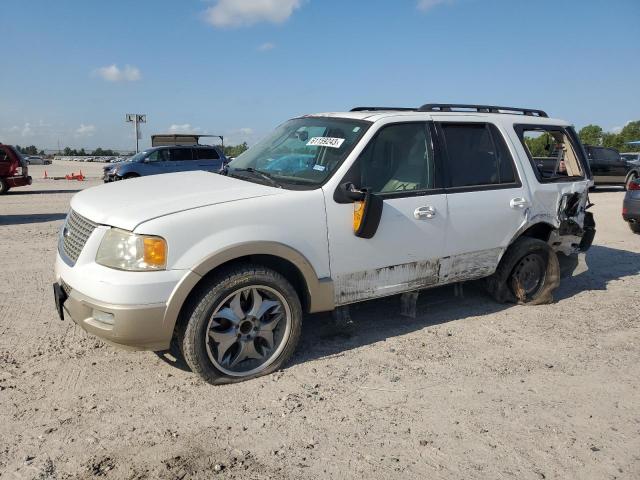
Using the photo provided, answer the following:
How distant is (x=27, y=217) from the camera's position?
36.4 ft

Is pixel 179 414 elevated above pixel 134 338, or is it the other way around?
pixel 134 338

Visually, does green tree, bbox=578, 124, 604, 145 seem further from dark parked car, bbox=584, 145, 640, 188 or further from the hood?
the hood

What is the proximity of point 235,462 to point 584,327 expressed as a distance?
3615 mm

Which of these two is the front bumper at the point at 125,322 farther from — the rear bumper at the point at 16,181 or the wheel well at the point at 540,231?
the rear bumper at the point at 16,181

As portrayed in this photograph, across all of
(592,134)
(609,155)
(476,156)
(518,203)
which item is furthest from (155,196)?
(592,134)

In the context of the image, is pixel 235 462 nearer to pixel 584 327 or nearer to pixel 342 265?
pixel 342 265

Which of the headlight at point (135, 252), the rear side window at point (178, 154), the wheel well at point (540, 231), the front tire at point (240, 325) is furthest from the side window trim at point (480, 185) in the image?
the rear side window at point (178, 154)

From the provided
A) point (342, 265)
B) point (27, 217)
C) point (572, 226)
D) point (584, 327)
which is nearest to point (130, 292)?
point (342, 265)

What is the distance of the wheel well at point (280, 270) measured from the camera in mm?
3493

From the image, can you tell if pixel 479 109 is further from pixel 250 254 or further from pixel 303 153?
pixel 250 254

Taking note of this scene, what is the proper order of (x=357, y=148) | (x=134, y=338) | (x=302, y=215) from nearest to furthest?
(x=134, y=338) → (x=302, y=215) → (x=357, y=148)

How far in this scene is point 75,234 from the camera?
3656mm

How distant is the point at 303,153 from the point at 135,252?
165 centimetres

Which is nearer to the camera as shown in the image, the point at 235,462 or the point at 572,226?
the point at 235,462
